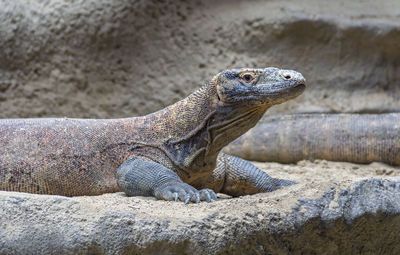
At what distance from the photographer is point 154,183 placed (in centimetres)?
393

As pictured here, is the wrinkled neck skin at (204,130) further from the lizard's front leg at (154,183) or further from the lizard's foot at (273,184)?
the lizard's foot at (273,184)

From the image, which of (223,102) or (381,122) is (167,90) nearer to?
(381,122)

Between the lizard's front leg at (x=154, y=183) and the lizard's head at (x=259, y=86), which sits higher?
the lizard's head at (x=259, y=86)

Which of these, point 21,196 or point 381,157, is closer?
point 21,196

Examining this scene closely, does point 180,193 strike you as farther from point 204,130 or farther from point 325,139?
point 325,139

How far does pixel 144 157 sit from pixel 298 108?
5244 millimetres

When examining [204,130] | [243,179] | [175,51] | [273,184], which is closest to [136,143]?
[204,130]

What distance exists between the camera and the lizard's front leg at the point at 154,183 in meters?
3.66

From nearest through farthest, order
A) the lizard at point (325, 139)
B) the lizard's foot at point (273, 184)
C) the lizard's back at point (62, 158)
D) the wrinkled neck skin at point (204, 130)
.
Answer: the wrinkled neck skin at point (204, 130) → the lizard's back at point (62, 158) → the lizard's foot at point (273, 184) → the lizard at point (325, 139)

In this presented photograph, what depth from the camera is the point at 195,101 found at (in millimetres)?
4410

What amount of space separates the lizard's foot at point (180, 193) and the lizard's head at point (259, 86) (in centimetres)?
82

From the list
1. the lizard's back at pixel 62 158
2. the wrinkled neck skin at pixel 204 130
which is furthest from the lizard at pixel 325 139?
the lizard's back at pixel 62 158

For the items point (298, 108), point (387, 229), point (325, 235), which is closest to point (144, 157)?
point (325, 235)

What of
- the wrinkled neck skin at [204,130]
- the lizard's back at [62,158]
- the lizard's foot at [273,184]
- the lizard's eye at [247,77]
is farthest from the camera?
the lizard's foot at [273,184]
